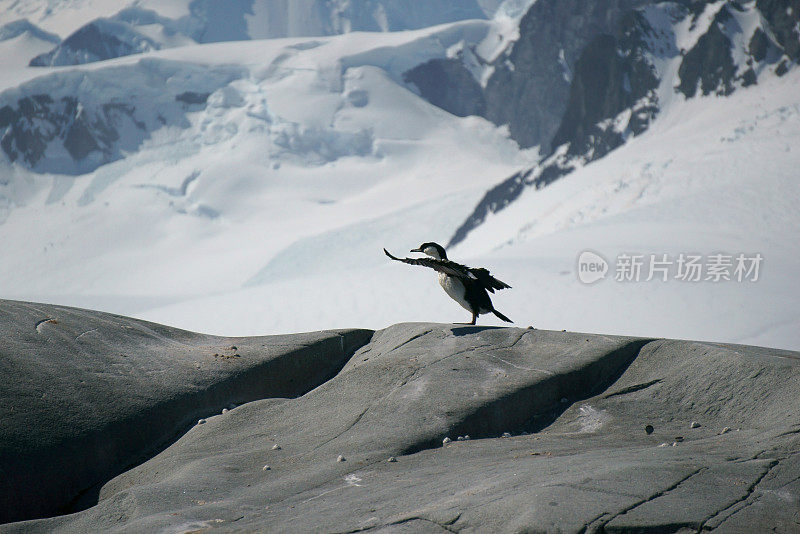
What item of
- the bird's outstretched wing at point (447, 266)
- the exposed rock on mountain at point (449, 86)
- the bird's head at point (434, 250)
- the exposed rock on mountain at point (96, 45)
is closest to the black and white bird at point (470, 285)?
the bird's outstretched wing at point (447, 266)

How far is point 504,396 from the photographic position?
18.2ft

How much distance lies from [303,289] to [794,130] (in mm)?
22979

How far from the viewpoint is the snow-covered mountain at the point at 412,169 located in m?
29.0

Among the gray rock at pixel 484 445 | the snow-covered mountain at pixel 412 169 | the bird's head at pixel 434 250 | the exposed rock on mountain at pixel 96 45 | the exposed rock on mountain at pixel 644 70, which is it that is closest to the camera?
the gray rock at pixel 484 445

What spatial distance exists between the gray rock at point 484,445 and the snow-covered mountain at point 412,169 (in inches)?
681

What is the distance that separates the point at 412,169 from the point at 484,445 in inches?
2700

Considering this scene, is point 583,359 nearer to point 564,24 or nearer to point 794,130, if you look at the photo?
point 794,130

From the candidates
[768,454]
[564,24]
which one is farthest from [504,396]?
[564,24]

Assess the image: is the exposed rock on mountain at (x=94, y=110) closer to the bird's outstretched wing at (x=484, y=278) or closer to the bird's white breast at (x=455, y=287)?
the bird's white breast at (x=455, y=287)

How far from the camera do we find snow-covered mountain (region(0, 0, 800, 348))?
95.0 ft

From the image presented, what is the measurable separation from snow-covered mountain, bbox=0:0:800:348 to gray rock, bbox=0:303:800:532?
17304 millimetres

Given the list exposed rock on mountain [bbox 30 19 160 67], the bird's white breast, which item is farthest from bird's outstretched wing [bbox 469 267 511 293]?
exposed rock on mountain [bbox 30 19 160 67]

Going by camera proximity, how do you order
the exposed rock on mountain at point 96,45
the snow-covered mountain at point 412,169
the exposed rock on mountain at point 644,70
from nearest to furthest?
the snow-covered mountain at point 412,169 < the exposed rock on mountain at point 644,70 < the exposed rock on mountain at point 96,45

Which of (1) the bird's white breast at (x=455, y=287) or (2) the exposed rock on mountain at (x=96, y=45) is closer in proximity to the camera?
(1) the bird's white breast at (x=455, y=287)
